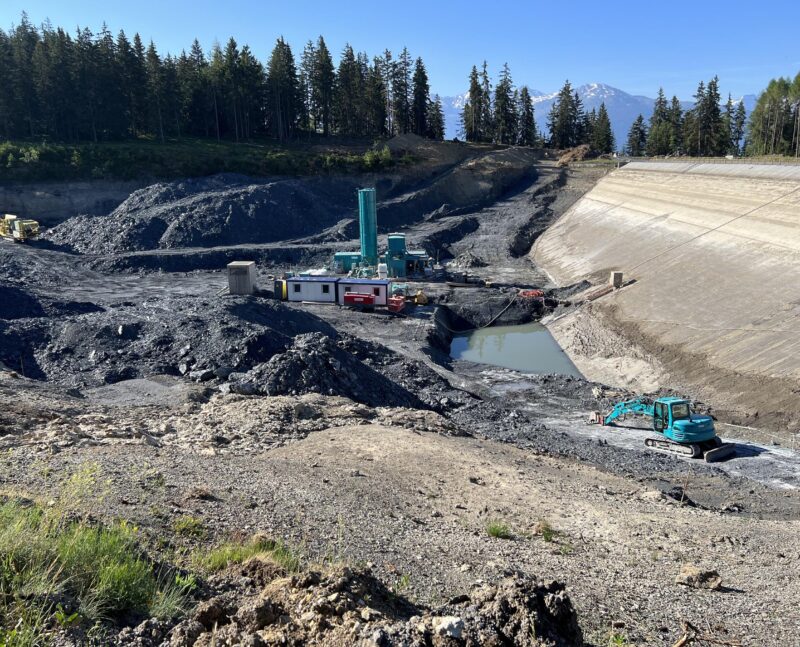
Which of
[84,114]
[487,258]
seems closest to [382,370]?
[487,258]

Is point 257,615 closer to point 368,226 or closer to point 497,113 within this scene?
point 368,226

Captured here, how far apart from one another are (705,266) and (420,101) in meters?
57.5

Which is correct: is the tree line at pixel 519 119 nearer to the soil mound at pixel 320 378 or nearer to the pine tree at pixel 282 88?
the pine tree at pixel 282 88

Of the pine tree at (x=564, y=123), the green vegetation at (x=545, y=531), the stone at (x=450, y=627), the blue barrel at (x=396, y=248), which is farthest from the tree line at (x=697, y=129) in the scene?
the stone at (x=450, y=627)

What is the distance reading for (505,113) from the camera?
84938mm

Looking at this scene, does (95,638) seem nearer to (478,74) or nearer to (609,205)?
(609,205)

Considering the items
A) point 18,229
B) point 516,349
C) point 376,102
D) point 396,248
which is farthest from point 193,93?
point 516,349

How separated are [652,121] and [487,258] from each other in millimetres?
51504

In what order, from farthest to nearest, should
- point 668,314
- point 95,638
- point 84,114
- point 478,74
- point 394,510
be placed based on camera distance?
point 478,74, point 84,114, point 668,314, point 394,510, point 95,638

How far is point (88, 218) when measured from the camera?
5106 cm

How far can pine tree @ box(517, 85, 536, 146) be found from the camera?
284 feet

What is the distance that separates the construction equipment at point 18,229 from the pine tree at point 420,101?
50.3 m

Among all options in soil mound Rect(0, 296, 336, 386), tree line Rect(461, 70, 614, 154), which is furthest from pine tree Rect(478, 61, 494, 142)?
soil mound Rect(0, 296, 336, 386)

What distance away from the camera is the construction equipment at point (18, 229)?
45969 millimetres
